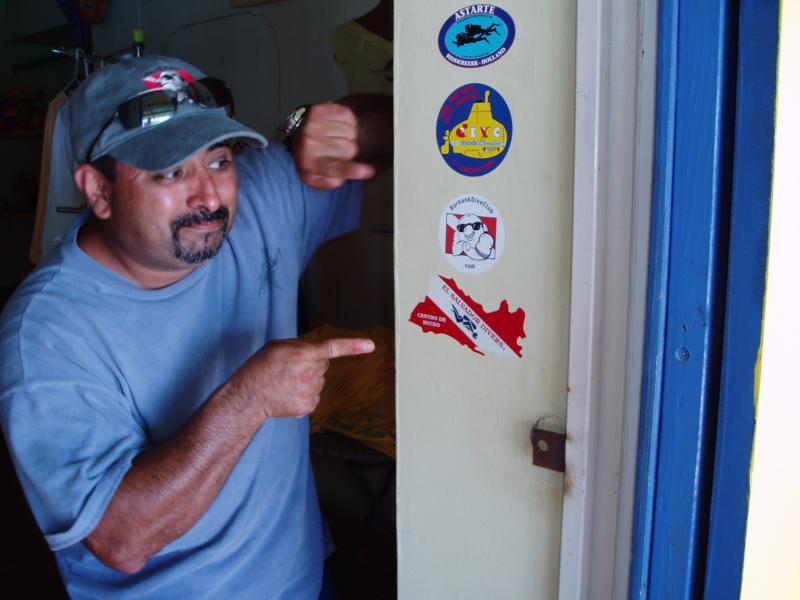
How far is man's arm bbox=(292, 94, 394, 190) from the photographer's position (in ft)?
4.51

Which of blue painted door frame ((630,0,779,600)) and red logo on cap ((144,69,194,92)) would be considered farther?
red logo on cap ((144,69,194,92))

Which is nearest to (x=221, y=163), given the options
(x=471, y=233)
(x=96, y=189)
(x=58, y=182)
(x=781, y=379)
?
(x=96, y=189)

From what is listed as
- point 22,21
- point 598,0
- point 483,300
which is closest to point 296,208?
point 483,300

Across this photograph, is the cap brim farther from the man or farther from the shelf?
the shelf

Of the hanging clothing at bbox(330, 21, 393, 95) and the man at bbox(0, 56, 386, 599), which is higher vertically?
the hanging clothing at bbox(330, 21, 393, 95)

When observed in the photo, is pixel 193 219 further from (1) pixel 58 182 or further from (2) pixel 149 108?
(1) pixel 58 182

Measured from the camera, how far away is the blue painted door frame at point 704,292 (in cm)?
70

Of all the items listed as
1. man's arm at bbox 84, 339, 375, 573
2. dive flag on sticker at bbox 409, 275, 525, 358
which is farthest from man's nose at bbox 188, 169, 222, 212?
dive flag on sticker at bbox 409, 275, 525, 358

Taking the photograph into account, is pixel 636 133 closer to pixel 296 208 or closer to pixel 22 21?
pixel 296 208

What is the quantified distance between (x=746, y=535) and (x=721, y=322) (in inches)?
10.4

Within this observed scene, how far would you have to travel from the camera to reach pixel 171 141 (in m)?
1.26

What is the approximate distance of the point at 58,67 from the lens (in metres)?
4.65

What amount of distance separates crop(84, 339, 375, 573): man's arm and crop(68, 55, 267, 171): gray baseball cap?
1.45 ft

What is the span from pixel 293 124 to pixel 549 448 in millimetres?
968
